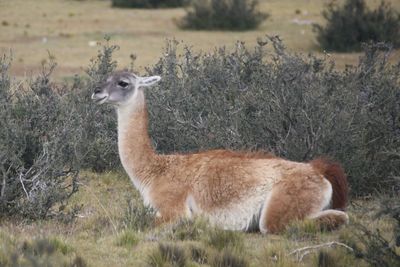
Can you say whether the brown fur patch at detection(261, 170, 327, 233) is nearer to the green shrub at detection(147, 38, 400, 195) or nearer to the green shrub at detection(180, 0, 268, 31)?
the green shrub at detection(147, 38, 400, 195)

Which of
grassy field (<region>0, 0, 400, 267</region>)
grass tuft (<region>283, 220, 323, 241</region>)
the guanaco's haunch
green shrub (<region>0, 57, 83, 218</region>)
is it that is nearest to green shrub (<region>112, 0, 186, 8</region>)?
grassy field (<region>0, 0, 400, 267</region>)

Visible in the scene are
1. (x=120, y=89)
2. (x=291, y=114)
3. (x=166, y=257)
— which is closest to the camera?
(x=166, y=257)

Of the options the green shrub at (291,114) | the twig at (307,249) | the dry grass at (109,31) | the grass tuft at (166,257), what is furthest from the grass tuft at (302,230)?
the dry grass at (109,31)

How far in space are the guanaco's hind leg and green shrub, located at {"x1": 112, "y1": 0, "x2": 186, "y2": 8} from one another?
28.8 metres

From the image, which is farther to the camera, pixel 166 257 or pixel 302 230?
pixel 302 230

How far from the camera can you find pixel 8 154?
9086mm

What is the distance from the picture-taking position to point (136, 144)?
896 centimetres

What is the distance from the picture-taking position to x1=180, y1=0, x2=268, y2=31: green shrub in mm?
31172

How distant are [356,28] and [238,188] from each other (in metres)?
20.1

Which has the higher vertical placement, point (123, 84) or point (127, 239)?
point (123, 84)

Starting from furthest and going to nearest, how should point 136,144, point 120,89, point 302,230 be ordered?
1. point 120,89
2. point 136,144
3. point 302,230

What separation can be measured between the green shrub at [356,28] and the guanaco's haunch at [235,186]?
18.2 metres

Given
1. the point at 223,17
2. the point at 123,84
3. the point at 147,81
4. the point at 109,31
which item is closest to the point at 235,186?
the point at 147,81

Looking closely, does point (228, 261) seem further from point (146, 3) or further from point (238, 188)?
point (146, 3)
